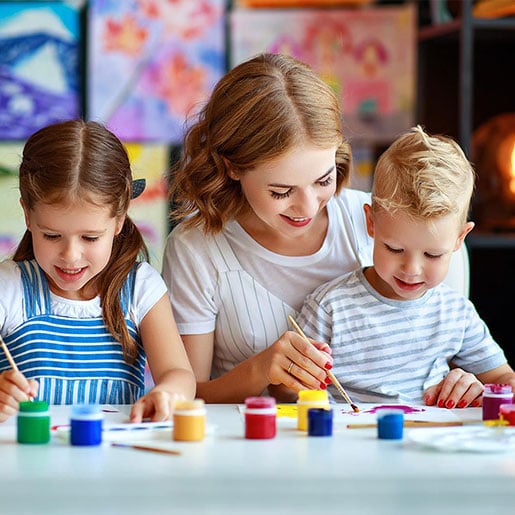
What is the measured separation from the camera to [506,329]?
302 cm

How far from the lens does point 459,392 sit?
152 cm

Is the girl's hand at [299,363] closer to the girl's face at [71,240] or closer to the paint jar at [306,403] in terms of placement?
the paint jar at [306,403]

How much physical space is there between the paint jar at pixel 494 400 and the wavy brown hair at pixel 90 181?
593 mm

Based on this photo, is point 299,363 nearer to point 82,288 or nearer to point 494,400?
point 494,400

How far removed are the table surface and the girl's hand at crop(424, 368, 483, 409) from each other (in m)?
0.36

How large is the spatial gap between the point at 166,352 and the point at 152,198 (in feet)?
5.95

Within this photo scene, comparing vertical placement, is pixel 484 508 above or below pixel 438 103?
below

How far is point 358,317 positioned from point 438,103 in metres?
1.62

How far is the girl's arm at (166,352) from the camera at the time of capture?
1.54m

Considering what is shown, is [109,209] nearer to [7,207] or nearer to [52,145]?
[52,145]

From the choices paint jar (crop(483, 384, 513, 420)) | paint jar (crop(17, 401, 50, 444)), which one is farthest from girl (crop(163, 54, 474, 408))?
paint jar (crop(17, 401, 50, 444))

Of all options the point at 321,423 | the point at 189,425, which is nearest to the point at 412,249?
the point at 321,423

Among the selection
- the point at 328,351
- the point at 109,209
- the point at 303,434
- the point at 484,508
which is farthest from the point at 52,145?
the point at 484,508

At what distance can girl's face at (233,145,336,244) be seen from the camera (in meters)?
1.63
